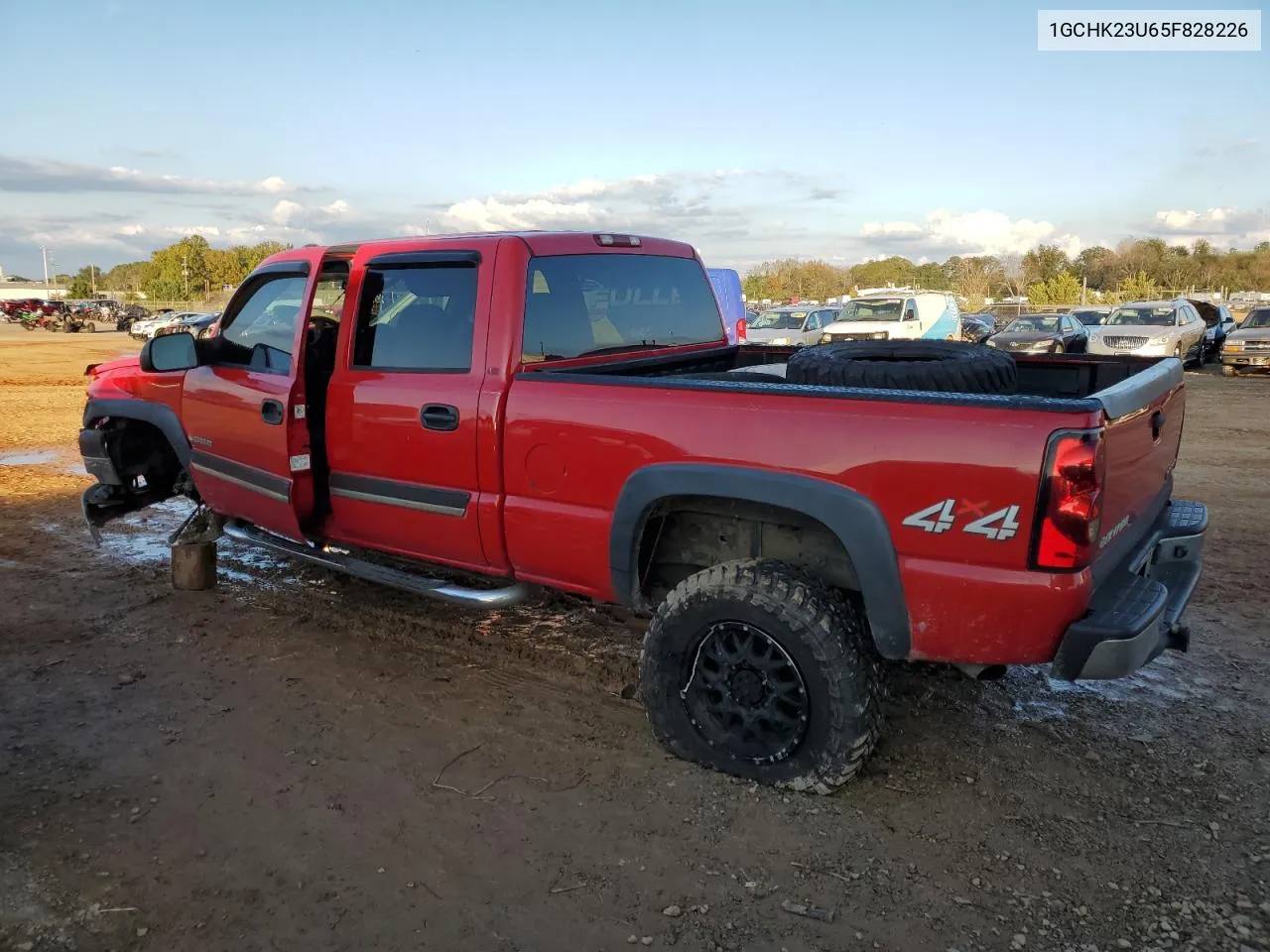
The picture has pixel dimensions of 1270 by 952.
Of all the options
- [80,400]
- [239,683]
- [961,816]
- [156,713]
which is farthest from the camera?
[80,400]

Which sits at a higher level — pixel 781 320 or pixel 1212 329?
pixel 781 320

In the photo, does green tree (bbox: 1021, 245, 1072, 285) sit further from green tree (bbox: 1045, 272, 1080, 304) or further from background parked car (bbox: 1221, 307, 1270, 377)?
Result: background parked car (bbox: 1221, 307, 1270, 377)

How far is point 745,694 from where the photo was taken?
336 cm

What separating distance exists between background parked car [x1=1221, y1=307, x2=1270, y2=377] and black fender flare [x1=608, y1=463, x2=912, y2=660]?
21.1m

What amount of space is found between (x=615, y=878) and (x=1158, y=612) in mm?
1894

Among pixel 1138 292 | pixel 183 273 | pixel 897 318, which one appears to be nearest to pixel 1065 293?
pixel 1138 292

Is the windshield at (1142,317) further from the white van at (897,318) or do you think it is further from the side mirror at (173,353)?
the side mirror at (173,353)

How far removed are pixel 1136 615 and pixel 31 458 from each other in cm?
1071

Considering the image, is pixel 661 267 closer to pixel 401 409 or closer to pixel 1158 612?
pixel 401 409

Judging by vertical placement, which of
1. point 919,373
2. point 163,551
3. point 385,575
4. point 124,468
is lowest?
point 163,551

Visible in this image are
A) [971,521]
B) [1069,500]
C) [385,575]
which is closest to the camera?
[1069,500]

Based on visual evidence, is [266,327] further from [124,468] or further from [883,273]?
[883,273]

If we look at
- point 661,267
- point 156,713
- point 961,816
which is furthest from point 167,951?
point 661,267

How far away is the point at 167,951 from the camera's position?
8.43 ft
